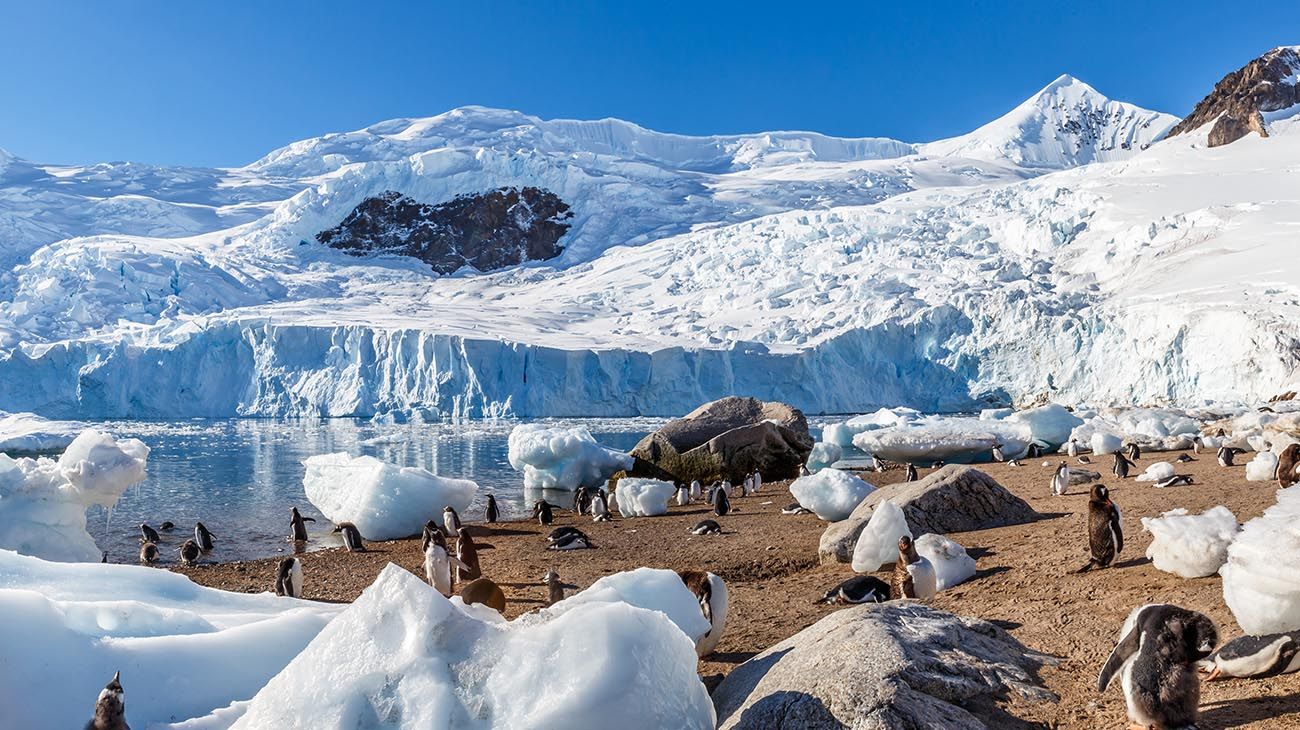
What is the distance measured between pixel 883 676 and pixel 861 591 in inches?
122

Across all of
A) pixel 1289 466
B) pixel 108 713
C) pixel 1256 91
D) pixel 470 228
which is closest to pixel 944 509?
pixel 1289 466

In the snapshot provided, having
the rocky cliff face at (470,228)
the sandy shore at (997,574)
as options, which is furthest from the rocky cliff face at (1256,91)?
the sandy shore at (997,574)

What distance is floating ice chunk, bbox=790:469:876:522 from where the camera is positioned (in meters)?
10.4

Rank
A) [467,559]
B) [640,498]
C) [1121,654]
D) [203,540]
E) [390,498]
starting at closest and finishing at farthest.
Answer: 1. [1121,654]
2. [467,559]
3. [203,540]
4. [390,498]
5. [640,498]

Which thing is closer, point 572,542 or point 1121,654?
point 1121,654

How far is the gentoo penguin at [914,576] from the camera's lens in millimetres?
5738

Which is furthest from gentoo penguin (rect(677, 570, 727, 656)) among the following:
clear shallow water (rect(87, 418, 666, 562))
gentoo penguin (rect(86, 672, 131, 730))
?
clear shallow water (rect(87, 418, 666, 562))

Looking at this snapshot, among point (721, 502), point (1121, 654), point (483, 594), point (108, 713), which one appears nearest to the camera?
point (1121, 654)

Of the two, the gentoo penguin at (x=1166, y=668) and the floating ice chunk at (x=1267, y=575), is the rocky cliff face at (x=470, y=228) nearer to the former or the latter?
the floating ice chunk at (x=1267, y=575)

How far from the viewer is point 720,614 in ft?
17.0

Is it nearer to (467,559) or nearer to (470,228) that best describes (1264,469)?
(467,559)

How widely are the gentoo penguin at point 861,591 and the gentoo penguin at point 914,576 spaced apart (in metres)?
0.18

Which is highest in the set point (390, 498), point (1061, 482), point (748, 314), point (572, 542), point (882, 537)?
point (748, 314)

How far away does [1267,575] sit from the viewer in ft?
11.8
